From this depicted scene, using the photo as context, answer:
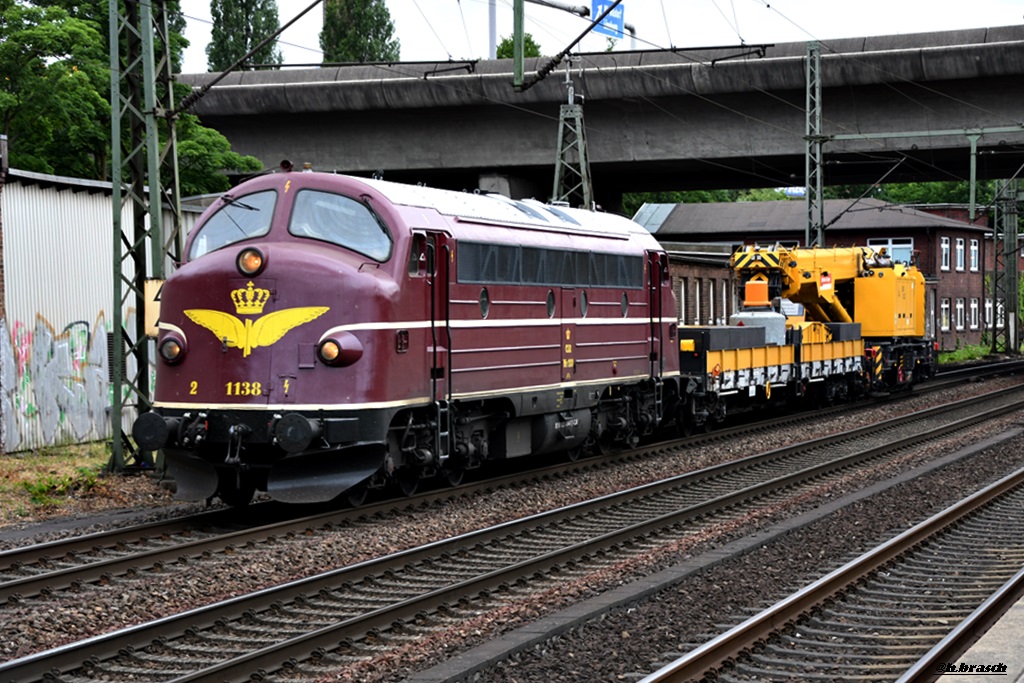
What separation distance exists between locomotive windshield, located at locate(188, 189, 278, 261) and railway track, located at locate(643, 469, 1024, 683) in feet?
22.9

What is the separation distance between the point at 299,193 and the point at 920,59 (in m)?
24.3

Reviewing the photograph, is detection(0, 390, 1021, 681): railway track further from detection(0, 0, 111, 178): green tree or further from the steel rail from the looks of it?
detection(0, 0, 111, 178): green tree

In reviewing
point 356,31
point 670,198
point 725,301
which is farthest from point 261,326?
point 670,198

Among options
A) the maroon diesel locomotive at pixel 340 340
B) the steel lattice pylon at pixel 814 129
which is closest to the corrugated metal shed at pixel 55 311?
the maroon diesel locomotive at pixel 340 340

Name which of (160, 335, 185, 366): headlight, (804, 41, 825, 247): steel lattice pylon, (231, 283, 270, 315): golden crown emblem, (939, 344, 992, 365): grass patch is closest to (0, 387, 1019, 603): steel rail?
(160, 335, 185, 366): headlight

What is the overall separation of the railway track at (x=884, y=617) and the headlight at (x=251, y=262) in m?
6.32

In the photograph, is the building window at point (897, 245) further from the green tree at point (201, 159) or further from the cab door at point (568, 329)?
the cab door at point (568, 329)

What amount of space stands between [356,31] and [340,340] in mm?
75490

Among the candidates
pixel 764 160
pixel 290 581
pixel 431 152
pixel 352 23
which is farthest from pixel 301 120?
pixel 352 23

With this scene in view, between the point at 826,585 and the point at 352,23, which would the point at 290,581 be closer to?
the point at 826,585

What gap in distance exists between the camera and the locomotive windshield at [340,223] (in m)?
14.2

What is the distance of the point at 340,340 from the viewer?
43.9 feet

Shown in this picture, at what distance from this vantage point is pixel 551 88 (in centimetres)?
3678

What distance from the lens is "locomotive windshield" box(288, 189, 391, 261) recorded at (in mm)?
14180
